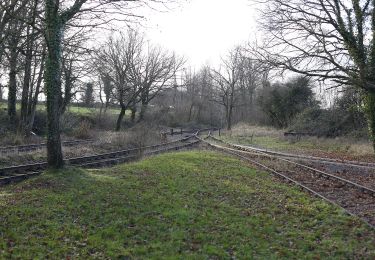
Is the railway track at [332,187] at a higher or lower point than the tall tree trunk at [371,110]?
lower

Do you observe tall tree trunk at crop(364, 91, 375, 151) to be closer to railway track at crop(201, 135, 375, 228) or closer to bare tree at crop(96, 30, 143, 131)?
railway track at crop(201, 135, 375, 228)

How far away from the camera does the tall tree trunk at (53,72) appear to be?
13555 millimetres

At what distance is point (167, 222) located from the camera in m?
9.01

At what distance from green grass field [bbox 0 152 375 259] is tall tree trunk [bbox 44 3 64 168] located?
1137 millimetres

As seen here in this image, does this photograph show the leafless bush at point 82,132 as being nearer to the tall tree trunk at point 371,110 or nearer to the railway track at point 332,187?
the railway track at point 332,187

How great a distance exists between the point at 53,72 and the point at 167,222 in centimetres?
723

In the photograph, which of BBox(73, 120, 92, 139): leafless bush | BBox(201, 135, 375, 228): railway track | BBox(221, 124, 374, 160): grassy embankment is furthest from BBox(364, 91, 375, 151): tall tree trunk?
BBox(73, 120, 92, 139): leafless bush

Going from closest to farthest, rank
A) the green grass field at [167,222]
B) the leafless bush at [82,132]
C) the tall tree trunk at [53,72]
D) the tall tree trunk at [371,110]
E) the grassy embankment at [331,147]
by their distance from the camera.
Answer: the green grass field at [167,222], the tall tree trunk at [53,72], the tall tree trunk at [371,110], the grassy embankment at [331,147], the leafless bush at [82,132]

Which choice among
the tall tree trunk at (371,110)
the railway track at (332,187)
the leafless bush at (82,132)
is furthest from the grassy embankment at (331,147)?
the leafless bush at (82,132)

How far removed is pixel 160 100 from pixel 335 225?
2485 inches

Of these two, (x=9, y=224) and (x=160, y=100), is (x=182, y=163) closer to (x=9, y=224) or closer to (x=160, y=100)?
(x=9, y=224)

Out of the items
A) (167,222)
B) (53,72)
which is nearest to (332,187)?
(167,222)

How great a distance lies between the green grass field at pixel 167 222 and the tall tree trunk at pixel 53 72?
1137 mm

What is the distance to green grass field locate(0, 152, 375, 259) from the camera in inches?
291
